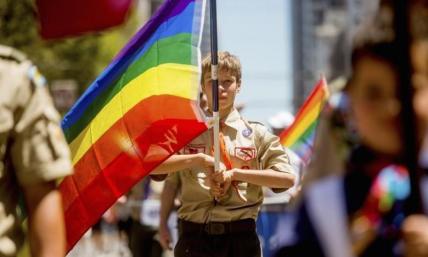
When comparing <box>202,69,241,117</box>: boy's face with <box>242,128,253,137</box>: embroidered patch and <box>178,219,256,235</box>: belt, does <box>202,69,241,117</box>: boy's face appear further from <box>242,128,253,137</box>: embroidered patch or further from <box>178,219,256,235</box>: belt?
<box>178,219,256,235</box>: belt

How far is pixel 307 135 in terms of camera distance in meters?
11.5

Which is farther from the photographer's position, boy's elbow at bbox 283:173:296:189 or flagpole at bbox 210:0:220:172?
boy's elbow at bbox 283:173:296:189

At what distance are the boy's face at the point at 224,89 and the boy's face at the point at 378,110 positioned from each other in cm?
457

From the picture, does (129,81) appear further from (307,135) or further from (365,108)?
(365,108)

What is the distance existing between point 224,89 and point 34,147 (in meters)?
4.33

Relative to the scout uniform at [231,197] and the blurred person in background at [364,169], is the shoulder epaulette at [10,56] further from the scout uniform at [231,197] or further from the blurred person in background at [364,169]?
the scout uniform at [231,197]

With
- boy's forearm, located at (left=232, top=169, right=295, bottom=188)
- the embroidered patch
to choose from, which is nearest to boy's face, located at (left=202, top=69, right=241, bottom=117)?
the embroidered patch

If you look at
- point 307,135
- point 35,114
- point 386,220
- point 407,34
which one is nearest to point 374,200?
point 386,220

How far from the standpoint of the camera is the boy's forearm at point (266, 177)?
839 cm

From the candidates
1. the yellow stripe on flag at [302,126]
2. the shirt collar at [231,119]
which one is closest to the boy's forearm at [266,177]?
the shirt collar at [231,119]

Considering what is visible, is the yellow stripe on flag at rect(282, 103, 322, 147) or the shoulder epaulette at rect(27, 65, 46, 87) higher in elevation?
the shoulder epaulette at rect(27, 65, 46, 87)

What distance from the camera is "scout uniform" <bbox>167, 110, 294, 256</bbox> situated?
8562 millimetres

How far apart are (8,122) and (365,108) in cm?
110

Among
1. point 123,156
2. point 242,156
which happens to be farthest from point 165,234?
point 123,156
